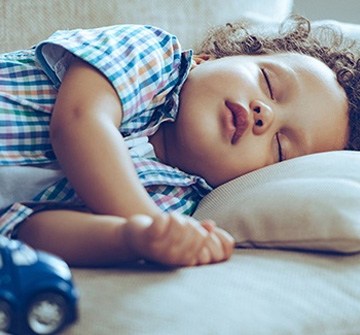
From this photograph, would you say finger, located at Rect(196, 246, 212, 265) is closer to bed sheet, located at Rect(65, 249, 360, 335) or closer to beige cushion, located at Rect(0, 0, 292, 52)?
bed sheet, located at Rect(65, 249, 360, 335)

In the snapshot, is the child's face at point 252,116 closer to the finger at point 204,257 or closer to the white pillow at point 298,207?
the white pillow at point 298,207

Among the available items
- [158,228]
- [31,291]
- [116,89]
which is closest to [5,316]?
[31,291]

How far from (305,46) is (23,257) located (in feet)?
2.95

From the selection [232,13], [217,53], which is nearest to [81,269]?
[217,53]

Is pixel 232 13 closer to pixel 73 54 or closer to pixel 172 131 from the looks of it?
pixel 172 131

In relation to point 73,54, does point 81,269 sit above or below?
below

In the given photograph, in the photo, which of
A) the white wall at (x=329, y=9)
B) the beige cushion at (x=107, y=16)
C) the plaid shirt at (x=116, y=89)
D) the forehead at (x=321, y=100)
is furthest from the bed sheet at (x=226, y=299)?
the white wall at (x=329, y=9)

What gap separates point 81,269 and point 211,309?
191 millimetres

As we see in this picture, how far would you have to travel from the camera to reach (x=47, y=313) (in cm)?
77

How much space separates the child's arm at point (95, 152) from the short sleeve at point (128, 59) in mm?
44

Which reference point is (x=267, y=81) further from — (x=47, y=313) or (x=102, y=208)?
(x=47, y=313)

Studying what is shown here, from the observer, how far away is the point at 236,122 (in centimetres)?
122

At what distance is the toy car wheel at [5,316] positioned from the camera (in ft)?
2.43

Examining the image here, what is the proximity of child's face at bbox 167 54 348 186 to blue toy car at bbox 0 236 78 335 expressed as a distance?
0.51 meters
